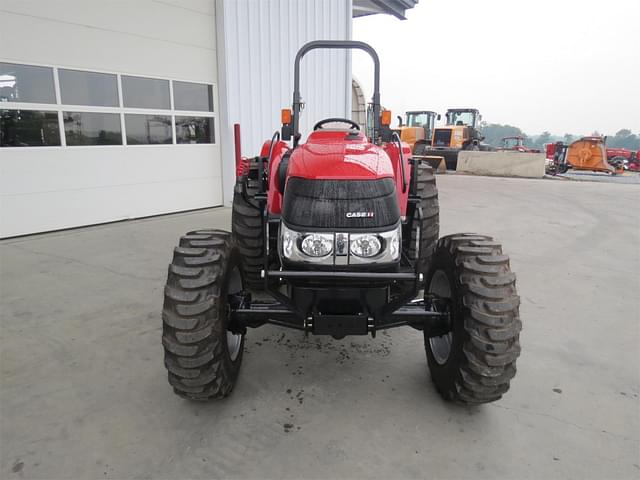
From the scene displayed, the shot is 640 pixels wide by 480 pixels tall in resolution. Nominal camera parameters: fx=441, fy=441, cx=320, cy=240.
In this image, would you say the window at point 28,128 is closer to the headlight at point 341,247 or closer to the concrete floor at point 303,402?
the concrete floor at point 303,402

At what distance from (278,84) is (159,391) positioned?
677cm

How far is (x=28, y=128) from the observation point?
526 cm

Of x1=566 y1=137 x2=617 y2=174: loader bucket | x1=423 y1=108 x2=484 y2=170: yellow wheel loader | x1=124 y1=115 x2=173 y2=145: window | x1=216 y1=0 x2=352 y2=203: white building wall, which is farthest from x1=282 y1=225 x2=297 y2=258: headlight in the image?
x1=566 y1=137 x2=617 y2=174: loader bucket

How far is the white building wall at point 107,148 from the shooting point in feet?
17.0

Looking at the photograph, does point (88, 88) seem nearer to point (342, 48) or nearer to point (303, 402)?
point (342, 48)

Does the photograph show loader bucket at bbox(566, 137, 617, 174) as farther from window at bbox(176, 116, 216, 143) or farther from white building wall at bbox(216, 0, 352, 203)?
window at bbox(176, 116, 216, 143)

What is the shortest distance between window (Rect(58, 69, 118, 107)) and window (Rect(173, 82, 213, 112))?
97 centimetres

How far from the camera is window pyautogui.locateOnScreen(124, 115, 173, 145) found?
246 inches

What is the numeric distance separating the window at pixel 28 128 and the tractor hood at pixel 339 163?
15.1ft

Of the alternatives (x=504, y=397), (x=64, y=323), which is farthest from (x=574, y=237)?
(x=64, y=323)

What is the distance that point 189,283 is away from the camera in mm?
1919

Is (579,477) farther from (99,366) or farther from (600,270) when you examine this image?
(600,270)

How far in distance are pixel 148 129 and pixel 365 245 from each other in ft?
18.3

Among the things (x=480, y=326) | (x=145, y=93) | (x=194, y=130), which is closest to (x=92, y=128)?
(x=145, y=93)
